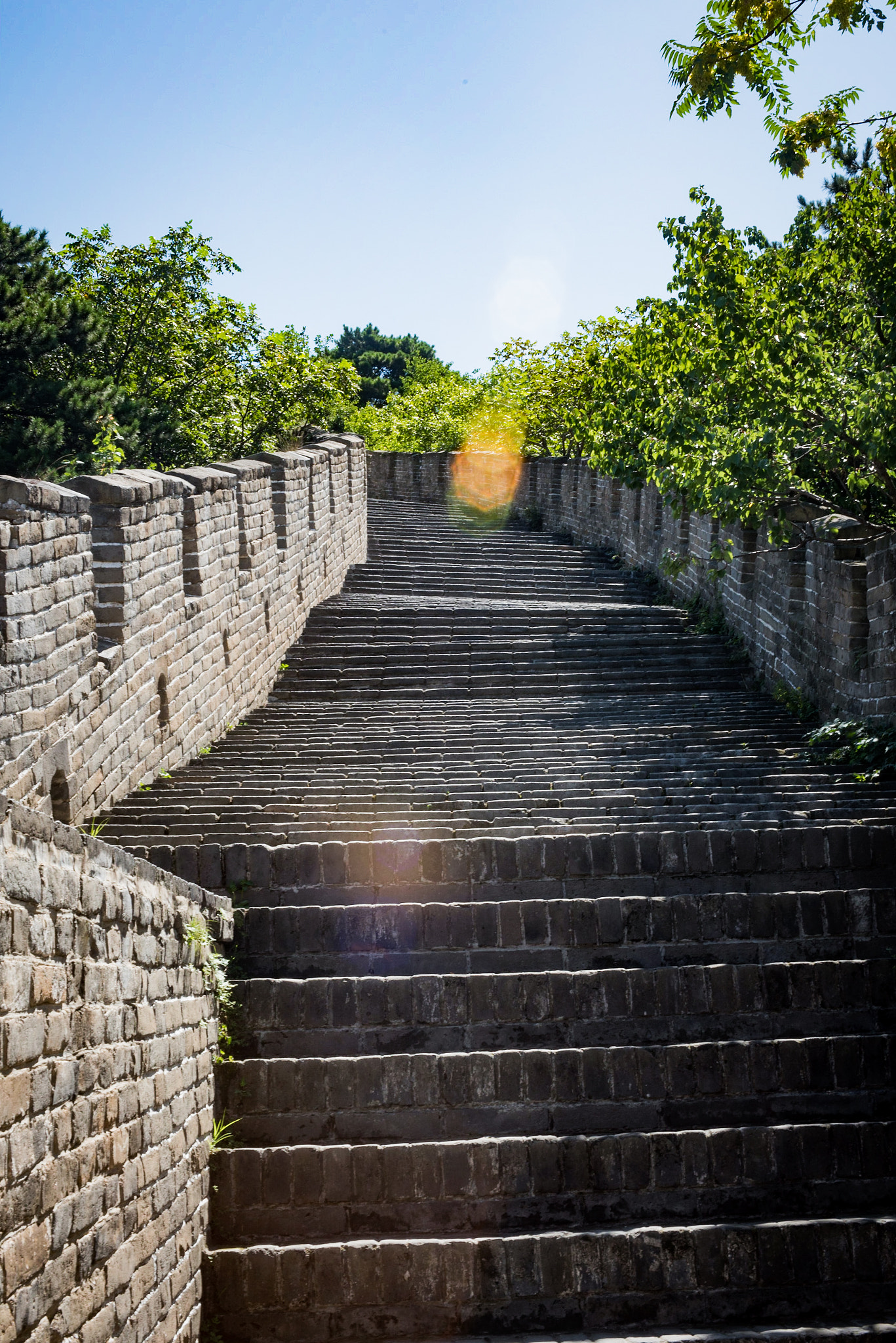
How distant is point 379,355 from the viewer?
203 ft

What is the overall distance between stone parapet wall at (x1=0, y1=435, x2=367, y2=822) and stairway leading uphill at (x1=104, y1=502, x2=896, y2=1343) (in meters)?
0.50

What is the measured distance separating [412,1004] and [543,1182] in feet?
2.91

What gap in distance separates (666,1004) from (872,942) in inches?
40.3

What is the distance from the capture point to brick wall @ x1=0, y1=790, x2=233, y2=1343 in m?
2.63

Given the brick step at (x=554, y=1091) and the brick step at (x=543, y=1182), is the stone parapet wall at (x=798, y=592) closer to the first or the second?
the brick step at (x=554, y=1091)

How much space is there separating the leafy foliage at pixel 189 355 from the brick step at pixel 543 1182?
20003mm

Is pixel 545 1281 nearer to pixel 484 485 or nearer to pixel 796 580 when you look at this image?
pixel 796 580

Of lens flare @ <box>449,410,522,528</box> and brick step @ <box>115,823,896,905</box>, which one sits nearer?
brick step @ <box>115,823,896,905</box>

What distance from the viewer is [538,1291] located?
412cm

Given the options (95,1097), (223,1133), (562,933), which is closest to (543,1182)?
(562,933)

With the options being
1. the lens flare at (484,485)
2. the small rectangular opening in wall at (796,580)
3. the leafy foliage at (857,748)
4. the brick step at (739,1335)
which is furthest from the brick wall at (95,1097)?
the lens flare at (484,485)

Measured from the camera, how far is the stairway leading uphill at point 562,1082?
13.5ft

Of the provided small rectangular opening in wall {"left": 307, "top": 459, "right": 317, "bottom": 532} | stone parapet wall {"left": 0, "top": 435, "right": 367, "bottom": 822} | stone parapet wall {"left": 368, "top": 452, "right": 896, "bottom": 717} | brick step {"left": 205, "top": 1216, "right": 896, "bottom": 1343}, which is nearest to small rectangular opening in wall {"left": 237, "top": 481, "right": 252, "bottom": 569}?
stone parapet wall {"left": 0, "top": 435, "right": 367, "bottom": 822}

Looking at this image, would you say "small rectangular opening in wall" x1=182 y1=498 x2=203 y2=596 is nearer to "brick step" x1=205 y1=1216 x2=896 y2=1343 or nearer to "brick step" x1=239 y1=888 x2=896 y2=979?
"brick step" x1=239 y1=888 x2=896 y2=979
